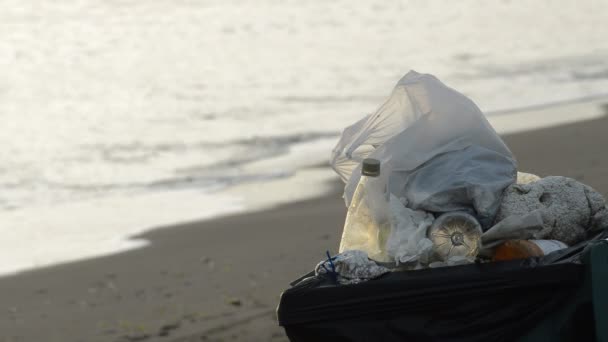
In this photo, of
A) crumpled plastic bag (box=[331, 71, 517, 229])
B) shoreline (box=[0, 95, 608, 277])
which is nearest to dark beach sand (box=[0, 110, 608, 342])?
shoreline (box=[0, 95, 608, 277])

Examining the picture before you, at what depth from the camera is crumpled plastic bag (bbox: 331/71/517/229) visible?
13.9 feet

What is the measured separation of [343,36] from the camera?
2423 cm

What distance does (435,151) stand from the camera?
14.4 ft

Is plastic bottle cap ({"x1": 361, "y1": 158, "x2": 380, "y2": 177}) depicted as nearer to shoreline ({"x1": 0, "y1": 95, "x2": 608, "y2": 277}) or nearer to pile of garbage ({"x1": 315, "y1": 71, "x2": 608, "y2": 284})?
pile of garbage ({"x1": 315, "y1": 71, "x2": 608, "y2": 284})

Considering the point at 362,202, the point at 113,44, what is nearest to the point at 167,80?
the point at 113,44

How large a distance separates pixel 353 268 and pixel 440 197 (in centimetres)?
48

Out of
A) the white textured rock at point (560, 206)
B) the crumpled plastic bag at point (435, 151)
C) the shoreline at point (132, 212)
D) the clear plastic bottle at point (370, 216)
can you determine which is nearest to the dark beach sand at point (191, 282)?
the shoreline at point (132, 212)

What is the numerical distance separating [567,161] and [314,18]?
16.8 meters

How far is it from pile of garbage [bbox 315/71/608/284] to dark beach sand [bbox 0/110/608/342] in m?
2.05

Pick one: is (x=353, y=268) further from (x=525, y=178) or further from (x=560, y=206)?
(x=525, y=178)

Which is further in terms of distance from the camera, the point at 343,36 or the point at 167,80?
the point at 343,36

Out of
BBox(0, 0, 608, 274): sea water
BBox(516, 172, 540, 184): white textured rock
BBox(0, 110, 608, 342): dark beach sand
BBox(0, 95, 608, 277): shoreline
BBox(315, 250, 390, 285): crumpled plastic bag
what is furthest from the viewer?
BBox(0, 0, 608, 274): sea water

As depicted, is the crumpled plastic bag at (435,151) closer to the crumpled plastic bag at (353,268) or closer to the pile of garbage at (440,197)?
the pile of garbage at (440,197)

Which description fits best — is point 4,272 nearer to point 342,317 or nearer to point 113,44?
point 342,317
